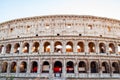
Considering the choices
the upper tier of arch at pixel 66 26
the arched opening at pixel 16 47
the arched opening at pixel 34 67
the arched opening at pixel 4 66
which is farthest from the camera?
the arched opening at pixel 16 47

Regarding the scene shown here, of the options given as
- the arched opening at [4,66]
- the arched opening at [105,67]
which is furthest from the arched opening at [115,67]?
the arched opening at [4,66]

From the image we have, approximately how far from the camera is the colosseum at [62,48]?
22.4 metres

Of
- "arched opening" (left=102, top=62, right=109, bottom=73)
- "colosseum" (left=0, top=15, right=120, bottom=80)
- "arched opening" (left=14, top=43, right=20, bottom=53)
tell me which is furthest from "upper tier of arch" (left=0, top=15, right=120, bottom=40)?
"arched opening" (left=102, top=62, right=109, bottom=73)

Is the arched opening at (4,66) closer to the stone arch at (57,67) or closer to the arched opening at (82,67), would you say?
the stone arch at (57,67)

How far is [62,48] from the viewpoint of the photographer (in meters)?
23.1

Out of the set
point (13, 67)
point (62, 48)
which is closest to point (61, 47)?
point (62, 48)

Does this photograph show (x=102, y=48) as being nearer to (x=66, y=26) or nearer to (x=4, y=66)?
(x=66, y=26)

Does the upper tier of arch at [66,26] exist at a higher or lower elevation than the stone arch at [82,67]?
higher

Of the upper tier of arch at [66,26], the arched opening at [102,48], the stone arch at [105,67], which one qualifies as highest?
the upper tier of arch at [66,26]

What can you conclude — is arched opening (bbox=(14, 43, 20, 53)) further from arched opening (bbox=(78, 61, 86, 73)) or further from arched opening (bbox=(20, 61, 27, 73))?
→ arched opening (bbox=(78, 61, 86, 73))

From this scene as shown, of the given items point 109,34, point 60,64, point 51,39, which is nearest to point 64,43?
point 51,39

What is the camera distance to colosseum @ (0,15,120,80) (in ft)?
73.4

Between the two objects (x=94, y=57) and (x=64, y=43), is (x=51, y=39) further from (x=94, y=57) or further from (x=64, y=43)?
(x=94, y=57)

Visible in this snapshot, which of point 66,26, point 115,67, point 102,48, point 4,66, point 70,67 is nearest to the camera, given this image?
point 70,67
